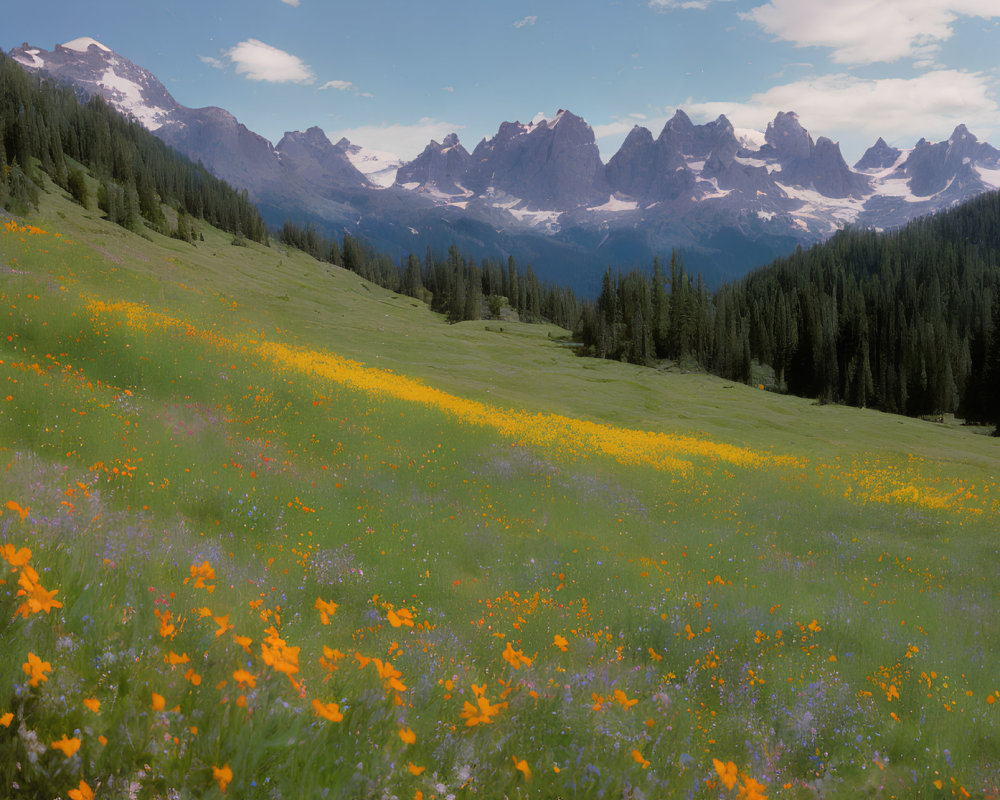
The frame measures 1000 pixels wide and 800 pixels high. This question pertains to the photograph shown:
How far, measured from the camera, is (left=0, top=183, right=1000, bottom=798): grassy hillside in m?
3.72

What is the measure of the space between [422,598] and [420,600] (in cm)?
13

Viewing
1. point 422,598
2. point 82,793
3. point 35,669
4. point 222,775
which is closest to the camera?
point 82,793

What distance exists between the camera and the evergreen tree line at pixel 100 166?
318 feet

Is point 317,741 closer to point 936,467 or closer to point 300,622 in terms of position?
point 300,622

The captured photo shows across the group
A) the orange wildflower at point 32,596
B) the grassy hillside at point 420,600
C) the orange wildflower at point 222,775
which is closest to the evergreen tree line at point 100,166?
the grassy hillside at point 420,600

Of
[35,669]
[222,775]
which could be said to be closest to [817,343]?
[222,775]

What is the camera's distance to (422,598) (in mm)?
9641

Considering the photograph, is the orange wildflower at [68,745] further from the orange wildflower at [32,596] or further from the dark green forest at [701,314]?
the dark green forest at [701,314]

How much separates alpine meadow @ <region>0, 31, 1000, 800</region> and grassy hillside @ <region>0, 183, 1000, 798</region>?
4 centimetres

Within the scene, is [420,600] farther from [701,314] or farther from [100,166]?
[100,166]

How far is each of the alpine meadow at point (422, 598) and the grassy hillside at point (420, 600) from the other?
0.04 metres

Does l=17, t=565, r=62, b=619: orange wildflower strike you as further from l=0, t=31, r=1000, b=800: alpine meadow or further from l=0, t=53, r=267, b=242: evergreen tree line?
l=0, t=53, r=267, b=242: evergreen tree line

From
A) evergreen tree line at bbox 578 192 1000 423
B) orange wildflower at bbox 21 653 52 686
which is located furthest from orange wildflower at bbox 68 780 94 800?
evergreen tree line at bbox 578 192 1000 423

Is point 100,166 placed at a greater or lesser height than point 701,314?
greater
